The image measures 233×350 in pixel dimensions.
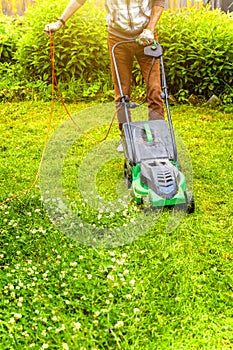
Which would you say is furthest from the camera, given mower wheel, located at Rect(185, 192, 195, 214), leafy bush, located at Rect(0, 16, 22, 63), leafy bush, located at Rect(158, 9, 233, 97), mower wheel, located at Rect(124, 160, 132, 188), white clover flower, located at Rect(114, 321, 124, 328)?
leafy bush, located at Rect(0, 16, 22, 63)

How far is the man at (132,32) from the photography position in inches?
153

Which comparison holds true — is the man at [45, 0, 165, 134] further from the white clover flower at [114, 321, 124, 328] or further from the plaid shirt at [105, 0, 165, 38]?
the white clover flower at [114, 321, 124, 328]

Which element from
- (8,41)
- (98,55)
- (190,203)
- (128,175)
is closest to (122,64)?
(128,175)

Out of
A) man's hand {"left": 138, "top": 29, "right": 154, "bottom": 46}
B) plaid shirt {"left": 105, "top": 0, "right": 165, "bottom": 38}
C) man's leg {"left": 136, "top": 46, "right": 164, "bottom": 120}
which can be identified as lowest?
man's leg {"left": 136, "top": 46, "right": 164, "bottom": 120}

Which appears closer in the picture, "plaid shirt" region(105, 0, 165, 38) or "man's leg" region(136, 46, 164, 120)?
"plaid shirt" region(105, 0, 165, 38)

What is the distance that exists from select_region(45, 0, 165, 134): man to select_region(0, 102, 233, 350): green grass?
0.70 metres

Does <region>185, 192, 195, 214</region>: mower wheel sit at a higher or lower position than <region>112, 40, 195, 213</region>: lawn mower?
lower

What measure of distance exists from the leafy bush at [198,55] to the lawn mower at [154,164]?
7.72 ft

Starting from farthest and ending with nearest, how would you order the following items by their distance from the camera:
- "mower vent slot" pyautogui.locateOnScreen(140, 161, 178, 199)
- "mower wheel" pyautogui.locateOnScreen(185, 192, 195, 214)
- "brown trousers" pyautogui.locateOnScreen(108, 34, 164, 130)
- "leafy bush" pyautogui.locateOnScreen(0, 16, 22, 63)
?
"leafy bush" pyautogui.locateOnScreen(0, 16, 22, 63) → "brown trousers" pyautogui.locateOnScreen(108, 34, 164, 130) → "mower wheel" pyautogui.locateOnScreen(185, 192, 195, 214) → "mower vent slot" pyautogui.locateOnScreen(140, 161, 178, 199)

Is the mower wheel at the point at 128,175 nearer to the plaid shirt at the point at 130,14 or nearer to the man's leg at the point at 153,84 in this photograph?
the man's leg at the point at 153,84

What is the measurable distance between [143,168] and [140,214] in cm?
31

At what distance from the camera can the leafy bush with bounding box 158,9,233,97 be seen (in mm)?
6051

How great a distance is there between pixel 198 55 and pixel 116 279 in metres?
3.99

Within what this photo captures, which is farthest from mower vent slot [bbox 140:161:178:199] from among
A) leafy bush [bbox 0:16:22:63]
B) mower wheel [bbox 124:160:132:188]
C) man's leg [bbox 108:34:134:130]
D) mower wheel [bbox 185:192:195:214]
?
leafy bush [bbox 0:16:22:63]
